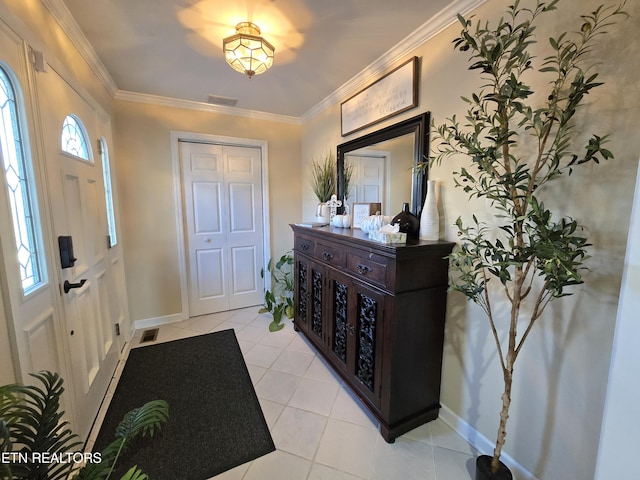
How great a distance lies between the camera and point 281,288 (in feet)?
12.0

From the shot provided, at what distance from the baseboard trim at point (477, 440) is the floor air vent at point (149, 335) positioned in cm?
269

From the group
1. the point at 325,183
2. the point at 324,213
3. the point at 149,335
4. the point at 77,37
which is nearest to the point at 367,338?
the point at 324,213

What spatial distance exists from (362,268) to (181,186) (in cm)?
237

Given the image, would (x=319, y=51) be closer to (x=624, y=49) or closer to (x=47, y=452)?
(x=624, y=49)

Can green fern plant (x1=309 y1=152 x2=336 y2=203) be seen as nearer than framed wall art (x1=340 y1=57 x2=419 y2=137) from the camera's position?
No

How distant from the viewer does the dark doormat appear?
1.48 metres

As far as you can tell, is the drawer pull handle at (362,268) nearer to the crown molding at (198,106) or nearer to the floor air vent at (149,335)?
the floor air vent at (149,335)

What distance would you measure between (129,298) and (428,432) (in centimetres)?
298

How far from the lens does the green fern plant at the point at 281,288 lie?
128 inches

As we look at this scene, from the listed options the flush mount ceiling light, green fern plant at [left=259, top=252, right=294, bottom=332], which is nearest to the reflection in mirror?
the flush mount ceiling light

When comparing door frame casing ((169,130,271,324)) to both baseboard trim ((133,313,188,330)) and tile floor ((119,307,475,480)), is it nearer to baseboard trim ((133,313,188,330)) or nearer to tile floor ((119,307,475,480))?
baseboard trim ((133,313,188,330))

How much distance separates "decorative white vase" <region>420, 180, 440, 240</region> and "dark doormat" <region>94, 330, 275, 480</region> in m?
1.55

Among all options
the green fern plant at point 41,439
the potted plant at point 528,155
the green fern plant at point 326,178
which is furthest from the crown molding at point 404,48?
the green fern plant at point 41,439

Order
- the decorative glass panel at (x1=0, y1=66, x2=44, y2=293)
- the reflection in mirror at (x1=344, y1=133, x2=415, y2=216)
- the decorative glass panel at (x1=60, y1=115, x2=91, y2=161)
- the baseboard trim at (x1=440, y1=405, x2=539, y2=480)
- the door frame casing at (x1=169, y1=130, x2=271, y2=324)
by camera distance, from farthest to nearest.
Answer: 1. the door frame casing at (x1=169, y1=130, x2=271, y2=324)
2. the reflection in mirror at (x1=344, y1=133, x2=415, y2=216)
3. the decorative glass panel at (x1=60, y1=115, x2=91, y2=161)
4. the baseboard trim at (x1=440, y1=405, x2=539, y2=480)
5. the decorative glass panel at (x1=0, y1=66, x2=44, y2=293)
